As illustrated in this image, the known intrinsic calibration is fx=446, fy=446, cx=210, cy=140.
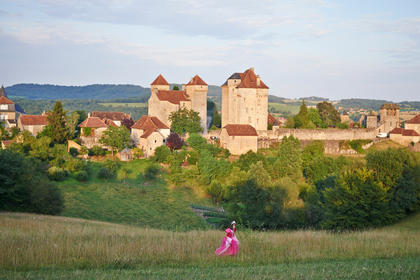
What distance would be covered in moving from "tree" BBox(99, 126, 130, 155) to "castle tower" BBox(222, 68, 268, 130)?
13.7 meters

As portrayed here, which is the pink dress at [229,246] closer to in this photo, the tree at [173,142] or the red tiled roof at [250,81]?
the tree at [173,142]

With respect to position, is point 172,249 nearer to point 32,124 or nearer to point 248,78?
point 32,124

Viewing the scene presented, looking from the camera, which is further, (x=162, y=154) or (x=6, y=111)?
(x=6, y=111)

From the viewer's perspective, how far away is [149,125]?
46688mm

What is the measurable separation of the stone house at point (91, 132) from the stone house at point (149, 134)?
11.8 ft

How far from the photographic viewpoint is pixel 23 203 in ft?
87.5

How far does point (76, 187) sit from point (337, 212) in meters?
21.8

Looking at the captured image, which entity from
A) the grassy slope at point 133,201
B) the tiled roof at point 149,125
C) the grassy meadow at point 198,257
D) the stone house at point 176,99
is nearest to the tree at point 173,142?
the tiled roof at point 149,125

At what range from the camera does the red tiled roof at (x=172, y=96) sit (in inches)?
2039

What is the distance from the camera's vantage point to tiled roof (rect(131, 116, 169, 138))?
45.1 m

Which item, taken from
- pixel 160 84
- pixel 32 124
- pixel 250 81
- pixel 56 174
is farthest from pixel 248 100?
pixel 32 124

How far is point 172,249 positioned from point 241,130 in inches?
1437

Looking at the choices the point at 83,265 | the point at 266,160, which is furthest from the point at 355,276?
the point at 266,160

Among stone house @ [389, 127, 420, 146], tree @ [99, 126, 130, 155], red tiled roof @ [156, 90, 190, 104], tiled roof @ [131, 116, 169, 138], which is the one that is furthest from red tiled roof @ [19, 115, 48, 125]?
stone house @ [389, 127, 420, 146]
